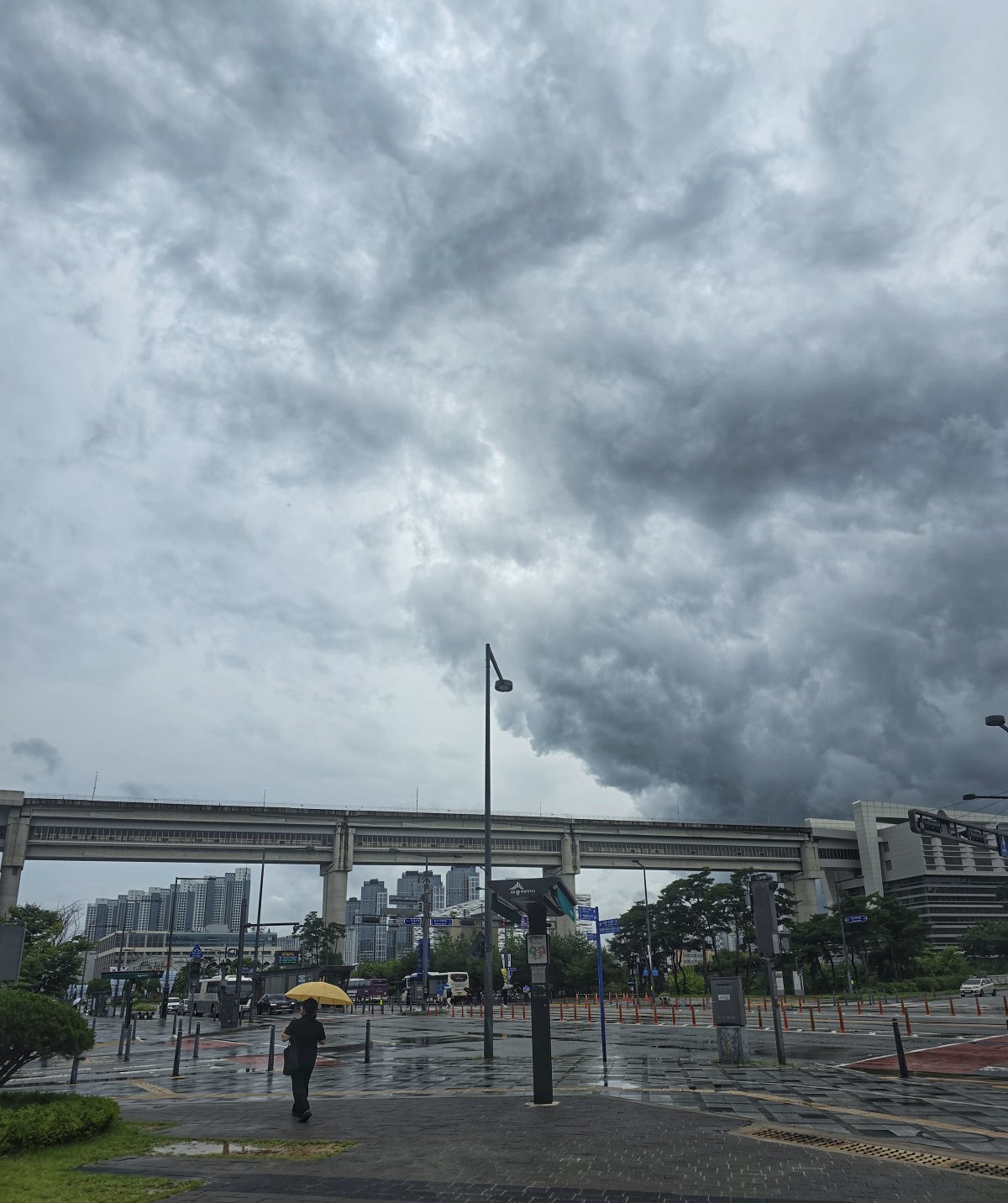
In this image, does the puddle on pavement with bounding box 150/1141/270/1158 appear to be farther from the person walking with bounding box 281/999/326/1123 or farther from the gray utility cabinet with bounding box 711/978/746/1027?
the gray utility cabinet with bounding box 711/978/746/1027

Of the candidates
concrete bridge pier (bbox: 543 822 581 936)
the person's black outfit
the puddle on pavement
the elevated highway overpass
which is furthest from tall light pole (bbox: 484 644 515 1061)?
concrete bridge pier (bbox: 543 822 581 936)

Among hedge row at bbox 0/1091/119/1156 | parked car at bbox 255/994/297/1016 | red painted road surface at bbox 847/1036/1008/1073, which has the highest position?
hedge row at bbox 0/1091/119/1156

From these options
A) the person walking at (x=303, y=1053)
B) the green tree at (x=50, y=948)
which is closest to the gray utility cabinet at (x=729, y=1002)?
the person walking at (x=303, y=1053)

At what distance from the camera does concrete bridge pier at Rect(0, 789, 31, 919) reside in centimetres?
7438

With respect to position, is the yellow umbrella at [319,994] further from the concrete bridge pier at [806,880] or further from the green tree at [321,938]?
the concrete bridge pier at [806,880]

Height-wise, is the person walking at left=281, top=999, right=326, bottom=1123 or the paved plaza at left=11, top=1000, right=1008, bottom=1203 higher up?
the person walking at left=281, top=999, right=326, bottom=1123

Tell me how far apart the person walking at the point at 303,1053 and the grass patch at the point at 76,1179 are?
2.51 m

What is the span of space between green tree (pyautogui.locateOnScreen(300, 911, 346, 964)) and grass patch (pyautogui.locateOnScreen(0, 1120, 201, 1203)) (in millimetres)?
77812

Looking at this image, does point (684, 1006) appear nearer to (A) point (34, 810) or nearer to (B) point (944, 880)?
(A) point (34, 810)

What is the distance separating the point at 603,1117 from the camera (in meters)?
12.8

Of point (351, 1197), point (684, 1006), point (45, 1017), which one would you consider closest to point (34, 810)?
point (684, 1006)

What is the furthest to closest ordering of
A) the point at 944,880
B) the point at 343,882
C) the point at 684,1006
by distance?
the point at 944,880, the point at 343,882, the point at 684,1006

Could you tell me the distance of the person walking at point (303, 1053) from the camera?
13328 mm

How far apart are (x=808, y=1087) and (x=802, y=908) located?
93.0 metres
